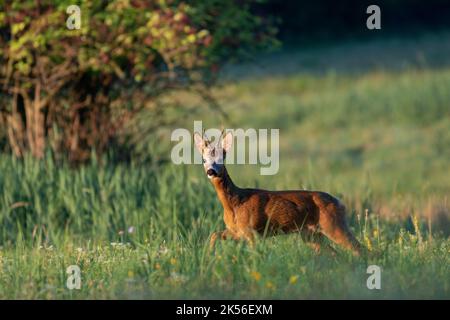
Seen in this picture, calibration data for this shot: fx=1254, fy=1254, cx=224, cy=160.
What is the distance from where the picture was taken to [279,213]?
9.26 meters

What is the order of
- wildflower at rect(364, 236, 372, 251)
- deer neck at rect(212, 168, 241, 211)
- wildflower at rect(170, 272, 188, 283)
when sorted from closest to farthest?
1. wildflower at rect(170, 272, 188, 283)
2. wildflower at rect(364, 236, 372, 251)
3. deer neck at rect(212, 168, 241, 211)

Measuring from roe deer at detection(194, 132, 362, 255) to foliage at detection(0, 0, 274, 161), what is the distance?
12.9 feet

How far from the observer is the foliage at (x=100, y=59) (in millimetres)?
13391

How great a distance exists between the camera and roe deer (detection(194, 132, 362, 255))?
9.16 meters

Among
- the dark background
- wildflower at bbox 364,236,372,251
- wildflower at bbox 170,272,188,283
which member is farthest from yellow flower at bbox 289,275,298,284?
the dark background

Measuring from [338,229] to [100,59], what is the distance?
17.4ft

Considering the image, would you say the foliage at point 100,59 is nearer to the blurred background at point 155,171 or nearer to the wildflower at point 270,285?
the blurred background at point 155,171

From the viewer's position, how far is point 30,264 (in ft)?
29.6

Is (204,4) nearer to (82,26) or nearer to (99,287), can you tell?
(82,26)

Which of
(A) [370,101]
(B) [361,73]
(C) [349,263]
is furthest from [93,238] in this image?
(B) [361,73]

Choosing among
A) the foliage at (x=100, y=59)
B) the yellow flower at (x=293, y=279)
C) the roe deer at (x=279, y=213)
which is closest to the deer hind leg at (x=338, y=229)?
the roe deer at (x=279, y=213)

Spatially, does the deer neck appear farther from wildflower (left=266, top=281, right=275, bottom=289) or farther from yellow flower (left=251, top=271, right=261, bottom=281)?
wildflower (left=266, top=281, right=275, bottom=289)

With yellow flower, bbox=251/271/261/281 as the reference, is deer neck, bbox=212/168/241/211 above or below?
above

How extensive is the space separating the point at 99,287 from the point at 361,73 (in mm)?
27671
